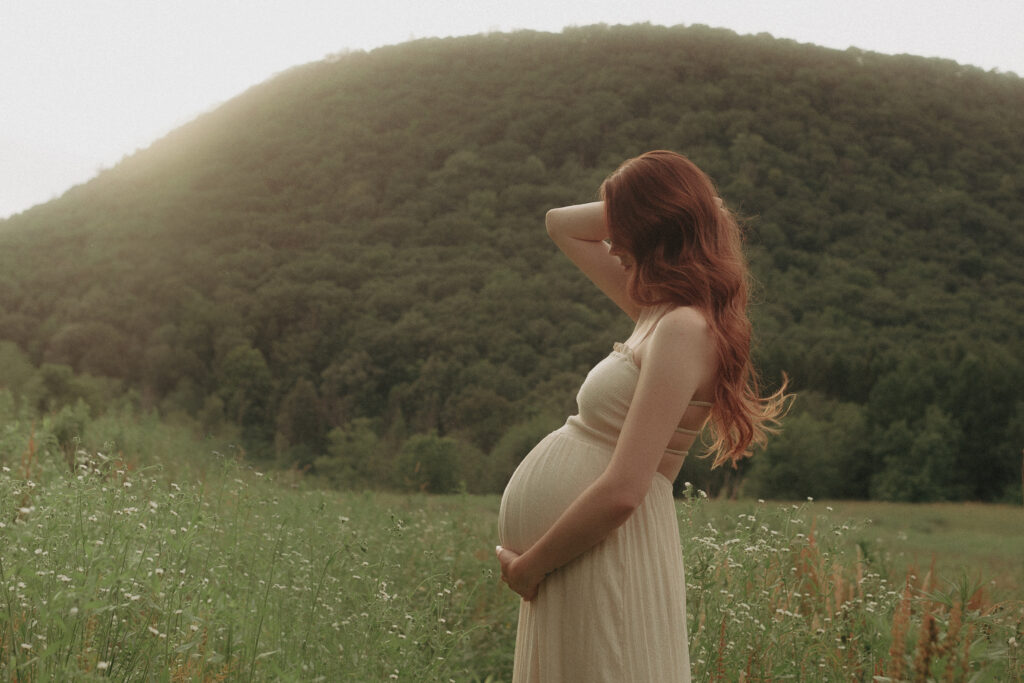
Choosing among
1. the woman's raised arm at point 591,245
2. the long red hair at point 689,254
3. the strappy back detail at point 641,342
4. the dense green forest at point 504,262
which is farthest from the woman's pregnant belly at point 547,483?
the dense green forest at point 504,262

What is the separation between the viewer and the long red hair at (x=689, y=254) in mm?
1820

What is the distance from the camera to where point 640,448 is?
1702 millimetres

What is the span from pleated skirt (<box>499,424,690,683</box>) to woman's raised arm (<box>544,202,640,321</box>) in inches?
26.1

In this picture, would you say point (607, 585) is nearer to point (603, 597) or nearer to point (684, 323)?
point (603, 597)

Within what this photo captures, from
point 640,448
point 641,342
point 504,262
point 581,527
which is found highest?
point 641,342

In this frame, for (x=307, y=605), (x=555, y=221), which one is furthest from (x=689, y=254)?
(x=307, y=605)

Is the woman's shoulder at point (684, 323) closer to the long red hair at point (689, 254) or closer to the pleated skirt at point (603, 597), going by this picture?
the long red hair at point (689, 254)

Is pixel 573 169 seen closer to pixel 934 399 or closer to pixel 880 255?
pixel 880 255

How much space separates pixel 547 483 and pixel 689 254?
0.64 metres

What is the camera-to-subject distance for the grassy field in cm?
233

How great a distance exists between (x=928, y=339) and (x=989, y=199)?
55.7 ft

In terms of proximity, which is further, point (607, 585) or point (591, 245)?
point (591, 245)

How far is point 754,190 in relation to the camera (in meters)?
46.8

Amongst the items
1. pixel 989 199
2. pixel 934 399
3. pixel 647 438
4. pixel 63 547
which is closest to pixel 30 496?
pixel 63 547
